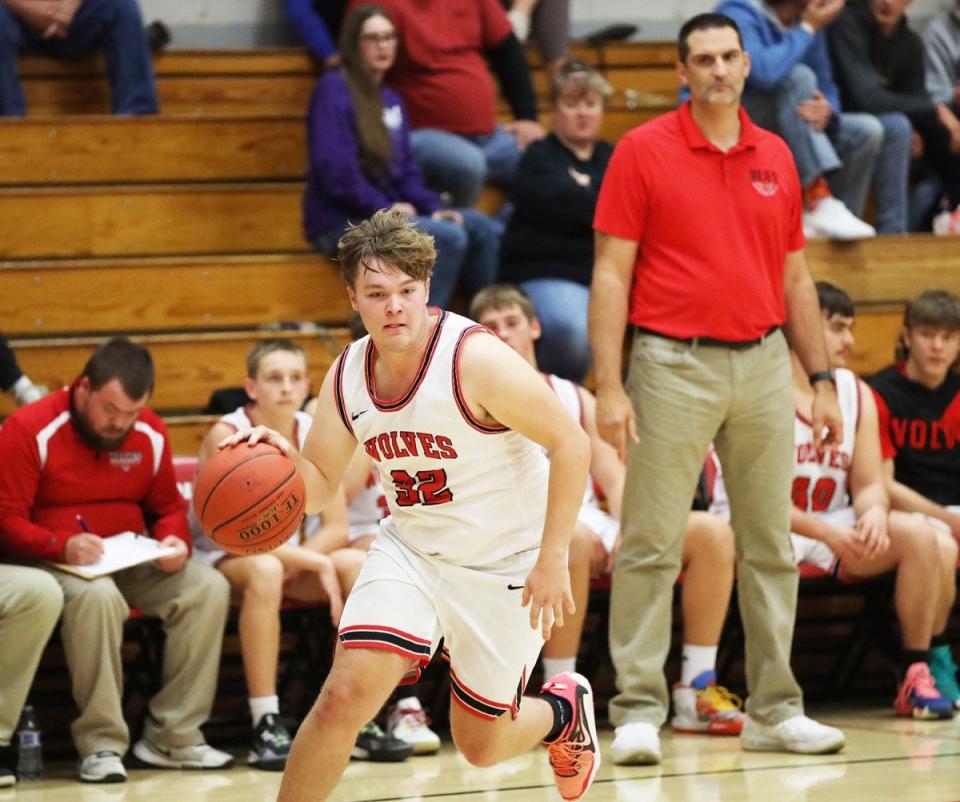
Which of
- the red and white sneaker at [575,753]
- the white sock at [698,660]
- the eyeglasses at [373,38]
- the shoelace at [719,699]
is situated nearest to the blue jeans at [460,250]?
the eyeglasses at [373,38]

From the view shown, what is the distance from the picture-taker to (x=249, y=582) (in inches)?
203

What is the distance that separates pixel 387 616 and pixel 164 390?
324 centimetres

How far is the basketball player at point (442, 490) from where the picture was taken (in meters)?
3.41

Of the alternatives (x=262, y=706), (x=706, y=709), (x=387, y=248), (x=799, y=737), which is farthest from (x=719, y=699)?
(x=387, y=248)

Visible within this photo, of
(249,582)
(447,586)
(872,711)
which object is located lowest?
(872,711)

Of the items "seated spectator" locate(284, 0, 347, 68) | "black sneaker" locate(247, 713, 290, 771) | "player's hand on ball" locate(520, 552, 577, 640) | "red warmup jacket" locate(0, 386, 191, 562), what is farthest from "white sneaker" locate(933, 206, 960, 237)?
"player's hand on ball" locate(520, 552, 577, 640)

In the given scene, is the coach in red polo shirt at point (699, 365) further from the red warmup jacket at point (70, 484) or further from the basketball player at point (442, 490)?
the red warmup jacket at point (70, 484)

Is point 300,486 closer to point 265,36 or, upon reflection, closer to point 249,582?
point 249,582

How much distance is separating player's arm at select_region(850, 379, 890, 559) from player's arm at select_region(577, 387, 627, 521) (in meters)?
0.87

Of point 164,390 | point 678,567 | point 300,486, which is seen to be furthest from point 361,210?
point 300,486

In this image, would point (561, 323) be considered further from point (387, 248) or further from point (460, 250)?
point (387, 248)

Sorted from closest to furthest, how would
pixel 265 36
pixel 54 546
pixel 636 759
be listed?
pixel 636 759
pixel 54 546
pixel 265 36

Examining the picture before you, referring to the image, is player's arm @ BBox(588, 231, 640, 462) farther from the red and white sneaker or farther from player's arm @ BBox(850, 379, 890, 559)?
player's arm @ BBox(850, 379, 890, 559)

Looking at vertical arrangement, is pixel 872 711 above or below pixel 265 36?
below
